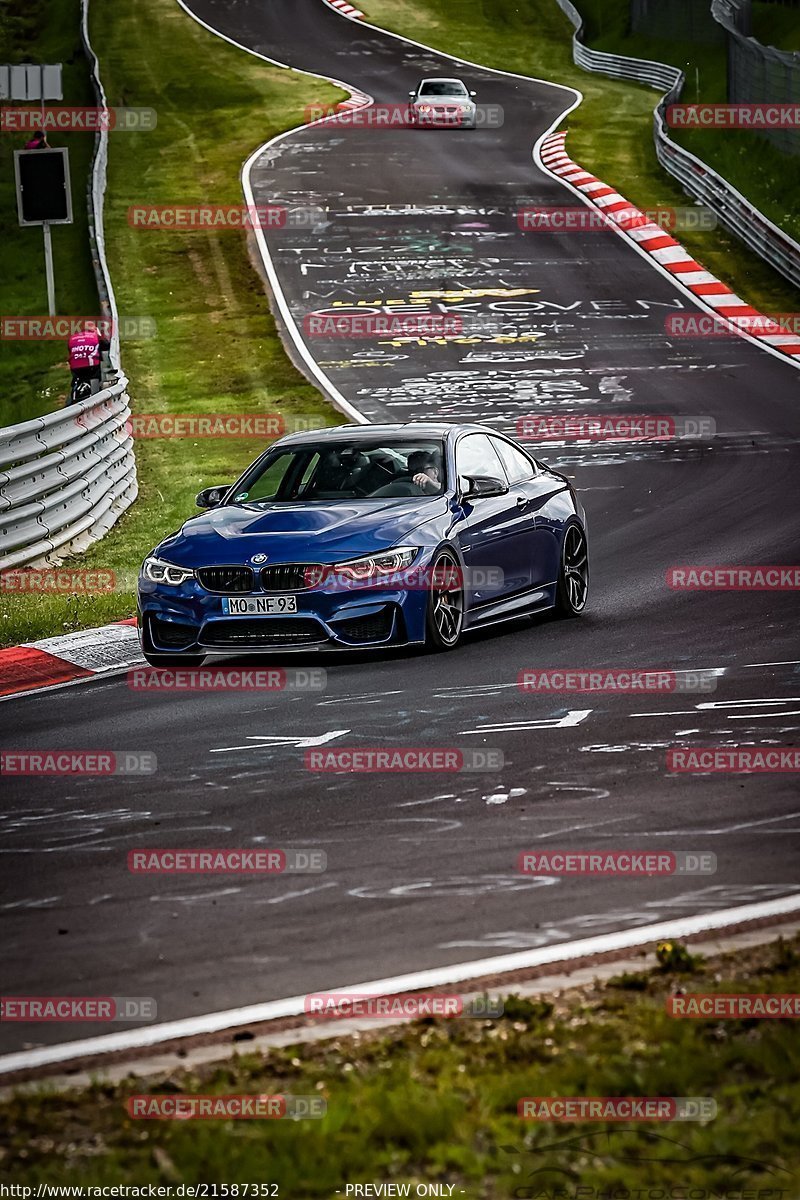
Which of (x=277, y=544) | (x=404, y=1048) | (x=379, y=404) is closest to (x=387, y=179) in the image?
(x=379, y=404)

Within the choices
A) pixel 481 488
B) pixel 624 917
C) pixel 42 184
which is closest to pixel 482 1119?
pixel 624 917

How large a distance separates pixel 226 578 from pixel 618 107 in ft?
138

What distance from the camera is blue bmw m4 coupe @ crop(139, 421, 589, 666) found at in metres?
11.7

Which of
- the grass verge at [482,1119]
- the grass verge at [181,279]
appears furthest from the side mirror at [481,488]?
the grass verge at [482,1119]

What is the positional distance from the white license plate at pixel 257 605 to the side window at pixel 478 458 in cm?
189
